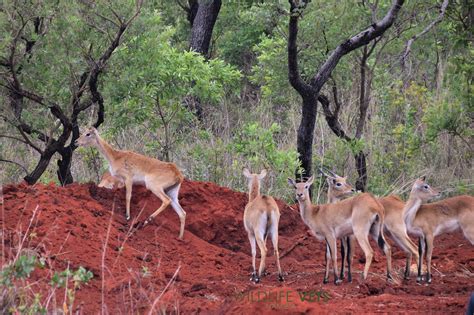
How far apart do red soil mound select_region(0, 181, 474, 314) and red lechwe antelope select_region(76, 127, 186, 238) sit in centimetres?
29

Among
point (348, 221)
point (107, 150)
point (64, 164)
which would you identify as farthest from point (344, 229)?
point (64, 164)

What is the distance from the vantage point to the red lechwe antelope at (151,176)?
42.8ft

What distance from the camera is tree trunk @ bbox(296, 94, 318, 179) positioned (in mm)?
15688

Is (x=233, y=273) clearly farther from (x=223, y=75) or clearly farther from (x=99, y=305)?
(x=223, y=75)

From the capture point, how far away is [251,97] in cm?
2378

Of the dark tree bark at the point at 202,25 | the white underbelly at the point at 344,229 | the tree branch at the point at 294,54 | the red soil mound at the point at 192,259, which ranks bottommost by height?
the red soil mound at the point at 192,259

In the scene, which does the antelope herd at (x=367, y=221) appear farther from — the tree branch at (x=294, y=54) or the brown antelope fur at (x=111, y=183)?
the tree branch at (x=294, y=54)

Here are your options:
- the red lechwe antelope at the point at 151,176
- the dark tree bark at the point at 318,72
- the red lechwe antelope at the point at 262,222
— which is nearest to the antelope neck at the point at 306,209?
the red lechwe antelope at the point at 262,222

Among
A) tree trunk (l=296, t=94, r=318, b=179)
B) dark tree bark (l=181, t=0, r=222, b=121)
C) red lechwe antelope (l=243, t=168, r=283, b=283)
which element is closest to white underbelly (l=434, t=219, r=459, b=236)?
red lechwe antelope (l=243, t=168, r=283, b=283)

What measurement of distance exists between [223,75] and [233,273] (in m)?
5.66

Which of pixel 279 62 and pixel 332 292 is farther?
pixel 279 62

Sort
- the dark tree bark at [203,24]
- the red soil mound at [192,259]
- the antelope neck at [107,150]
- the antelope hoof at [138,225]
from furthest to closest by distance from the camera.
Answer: the dark tree bark at [203,24]
the antelope neck at [107,150]
the antelope hoof at [138,225]
the red soil mound at [192,259]

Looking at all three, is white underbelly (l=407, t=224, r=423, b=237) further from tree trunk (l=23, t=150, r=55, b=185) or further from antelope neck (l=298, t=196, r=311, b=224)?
tree trunk (l=23, t=150, r=55, b=185)

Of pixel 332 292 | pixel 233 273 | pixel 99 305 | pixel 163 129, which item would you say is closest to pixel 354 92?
pixel 163 129
